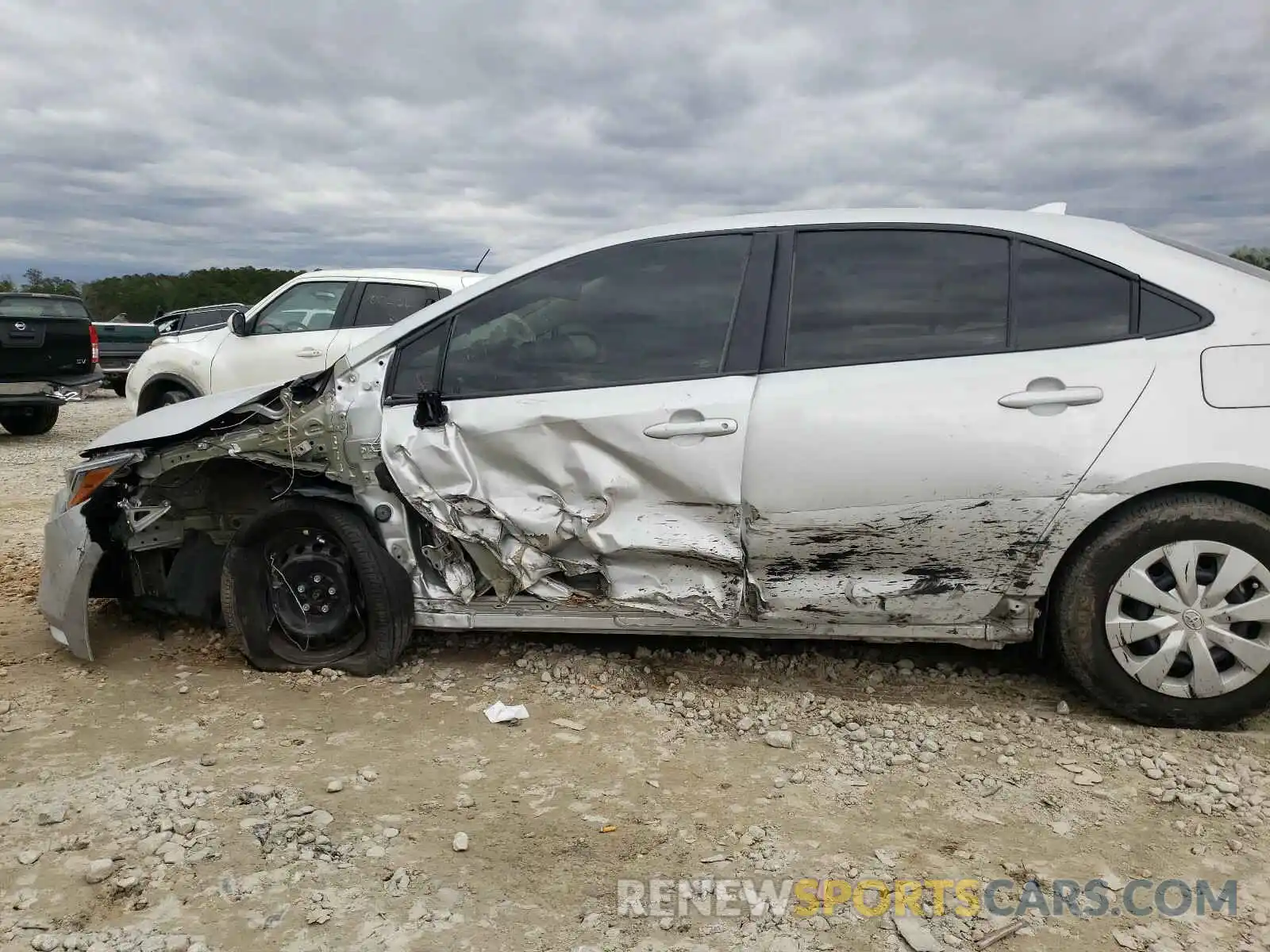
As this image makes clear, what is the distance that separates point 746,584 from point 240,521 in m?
2.18

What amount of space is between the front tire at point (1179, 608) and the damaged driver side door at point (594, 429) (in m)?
1.19

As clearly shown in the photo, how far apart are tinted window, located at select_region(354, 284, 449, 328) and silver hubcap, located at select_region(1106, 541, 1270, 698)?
21.0 feet

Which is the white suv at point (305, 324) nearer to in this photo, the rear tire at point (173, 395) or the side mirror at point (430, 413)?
the rear tire at point (173, 395)

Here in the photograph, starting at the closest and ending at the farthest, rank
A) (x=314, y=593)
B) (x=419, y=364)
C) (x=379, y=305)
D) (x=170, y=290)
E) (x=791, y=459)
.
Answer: (x=791, y=459) → (x=419, y=364) → (x=314, y=593) → (x=379, y=305) → (x=170, y=290)

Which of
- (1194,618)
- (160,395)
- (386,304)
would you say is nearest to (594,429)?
(1194,618)

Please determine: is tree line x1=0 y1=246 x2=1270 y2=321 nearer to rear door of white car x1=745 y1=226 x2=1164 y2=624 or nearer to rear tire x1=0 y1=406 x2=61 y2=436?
rear tire x1=0 y1=406 x2=61 y2=436

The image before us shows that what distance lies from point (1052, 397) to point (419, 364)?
2254mm

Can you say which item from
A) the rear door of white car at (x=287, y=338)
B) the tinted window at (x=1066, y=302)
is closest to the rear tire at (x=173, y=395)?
the rear door of white car at (x=287, y=338)

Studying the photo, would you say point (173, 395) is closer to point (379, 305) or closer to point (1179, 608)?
point (379, 305)

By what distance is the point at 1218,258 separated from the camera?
10.4ft

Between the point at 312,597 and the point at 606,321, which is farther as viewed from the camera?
the point at 312,597

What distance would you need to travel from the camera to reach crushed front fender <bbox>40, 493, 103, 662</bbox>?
371 centimetres

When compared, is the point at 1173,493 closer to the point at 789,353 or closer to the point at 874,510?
the point at 874,510

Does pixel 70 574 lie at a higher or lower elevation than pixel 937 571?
lower
